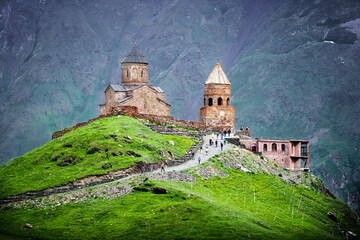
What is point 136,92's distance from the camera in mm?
105062

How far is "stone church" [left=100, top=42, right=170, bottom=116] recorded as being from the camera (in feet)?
343

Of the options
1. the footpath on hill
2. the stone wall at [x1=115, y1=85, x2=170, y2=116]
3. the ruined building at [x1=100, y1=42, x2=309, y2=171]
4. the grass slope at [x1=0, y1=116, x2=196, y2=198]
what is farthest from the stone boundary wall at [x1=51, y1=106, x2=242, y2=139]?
the stone wall at [x1=115, y1=85, x2=170, y2=116]

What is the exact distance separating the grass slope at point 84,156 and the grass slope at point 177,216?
179 inches

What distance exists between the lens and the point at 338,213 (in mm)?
78875

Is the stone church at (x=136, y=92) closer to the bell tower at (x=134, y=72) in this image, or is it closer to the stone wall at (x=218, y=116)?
the bell tower at (x=134, y=72)

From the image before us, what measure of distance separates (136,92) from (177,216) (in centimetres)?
5071

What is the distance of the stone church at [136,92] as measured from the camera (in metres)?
105

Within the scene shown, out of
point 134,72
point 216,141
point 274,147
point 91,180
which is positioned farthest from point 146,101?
point 91,180

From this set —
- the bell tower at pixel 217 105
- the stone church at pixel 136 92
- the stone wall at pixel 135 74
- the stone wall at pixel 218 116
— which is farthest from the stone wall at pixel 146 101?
the stone wall at pixel 218 116

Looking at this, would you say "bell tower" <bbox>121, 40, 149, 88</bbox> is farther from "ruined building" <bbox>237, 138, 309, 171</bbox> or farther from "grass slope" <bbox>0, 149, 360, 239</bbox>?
"grass slope" <bbox>0, 149, 360, 239</bbox>

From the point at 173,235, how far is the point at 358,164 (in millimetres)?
146445

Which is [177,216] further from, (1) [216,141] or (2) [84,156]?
(1) [216,141]

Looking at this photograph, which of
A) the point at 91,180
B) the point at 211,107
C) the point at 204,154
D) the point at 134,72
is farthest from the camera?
the point at 134,72

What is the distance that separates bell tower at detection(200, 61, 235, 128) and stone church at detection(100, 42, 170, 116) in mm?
7055
